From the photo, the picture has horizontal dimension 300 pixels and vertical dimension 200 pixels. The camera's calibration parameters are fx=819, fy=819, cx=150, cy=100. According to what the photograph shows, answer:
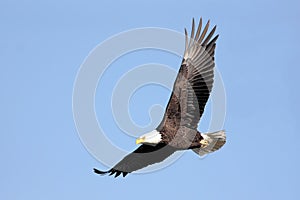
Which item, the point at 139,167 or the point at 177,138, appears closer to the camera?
the point at 177,138

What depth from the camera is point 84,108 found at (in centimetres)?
1500

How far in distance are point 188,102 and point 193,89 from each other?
0.79 ft

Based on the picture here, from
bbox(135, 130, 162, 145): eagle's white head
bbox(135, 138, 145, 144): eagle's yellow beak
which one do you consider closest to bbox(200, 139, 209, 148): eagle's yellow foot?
bbox(135, 130, 162, 145): eagle's white head

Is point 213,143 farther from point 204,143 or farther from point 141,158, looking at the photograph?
point 141,158

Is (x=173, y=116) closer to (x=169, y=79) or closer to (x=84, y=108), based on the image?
(x=169, y=79)

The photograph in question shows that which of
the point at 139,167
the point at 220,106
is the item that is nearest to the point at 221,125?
the point at 220,106

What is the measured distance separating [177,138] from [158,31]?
6.77 feet

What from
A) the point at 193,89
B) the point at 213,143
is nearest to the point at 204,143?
the point at 213,143

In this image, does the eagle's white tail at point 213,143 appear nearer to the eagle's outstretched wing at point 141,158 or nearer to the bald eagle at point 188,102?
the bald eagle at point 188,102

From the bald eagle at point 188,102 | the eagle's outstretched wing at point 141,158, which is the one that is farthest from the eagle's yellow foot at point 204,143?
the eagle's outstretched wing at point 141,158

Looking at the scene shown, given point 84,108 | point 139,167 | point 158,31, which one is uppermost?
point 158,31

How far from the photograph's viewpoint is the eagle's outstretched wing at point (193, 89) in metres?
14.2

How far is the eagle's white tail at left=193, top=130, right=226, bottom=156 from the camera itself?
14867 millimetres

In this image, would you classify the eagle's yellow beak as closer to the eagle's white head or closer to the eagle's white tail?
the eagle's white head
